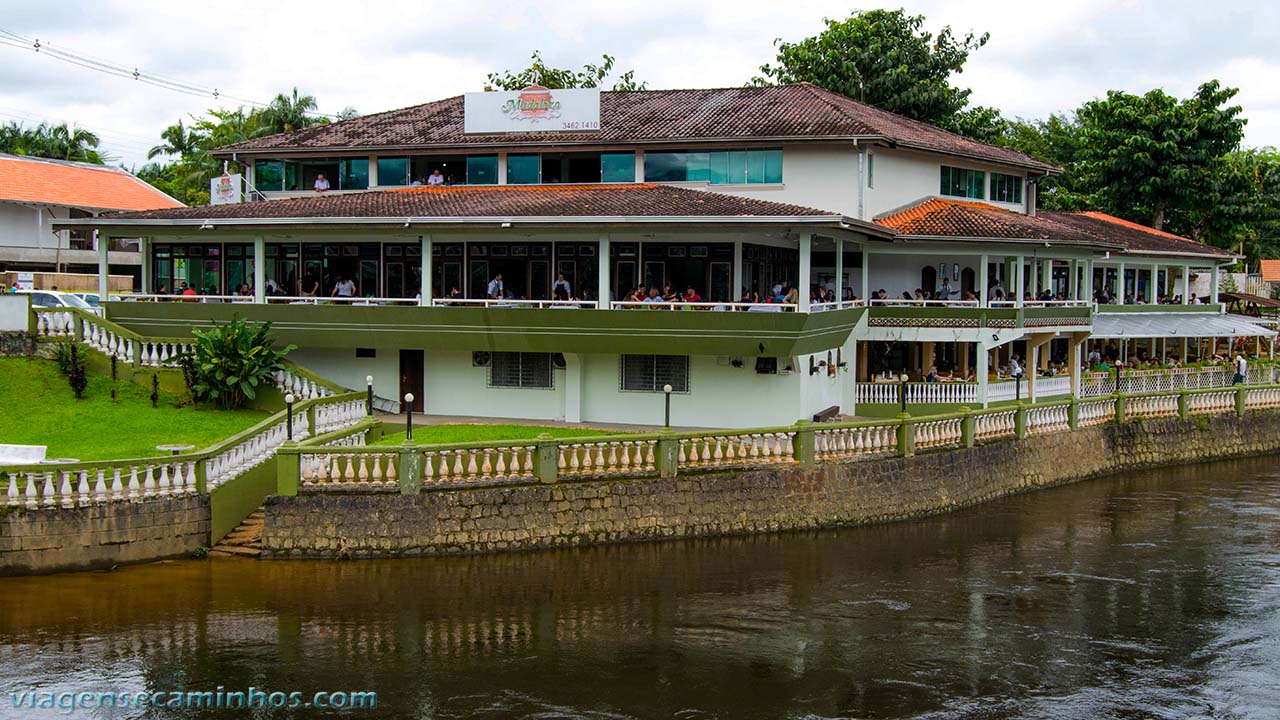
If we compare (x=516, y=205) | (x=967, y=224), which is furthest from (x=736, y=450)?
(x=967, y=224)

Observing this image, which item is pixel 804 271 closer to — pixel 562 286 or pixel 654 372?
pixel 654 372

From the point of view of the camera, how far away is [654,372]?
109 feet

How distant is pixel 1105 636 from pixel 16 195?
145 ft

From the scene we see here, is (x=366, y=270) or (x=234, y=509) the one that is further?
(x=366, y=270)

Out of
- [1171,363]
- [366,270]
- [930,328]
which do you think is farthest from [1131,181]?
[366,270]

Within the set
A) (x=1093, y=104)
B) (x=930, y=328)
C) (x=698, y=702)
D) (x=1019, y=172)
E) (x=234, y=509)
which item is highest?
(x=1093, y=104)

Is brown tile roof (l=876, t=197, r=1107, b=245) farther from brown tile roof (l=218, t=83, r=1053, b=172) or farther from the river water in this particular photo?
the river water

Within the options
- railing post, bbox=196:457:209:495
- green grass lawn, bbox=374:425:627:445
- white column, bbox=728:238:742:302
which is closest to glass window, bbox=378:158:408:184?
green grass lawn, bbox=374:425:627:445

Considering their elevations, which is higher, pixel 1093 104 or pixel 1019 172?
pixel 1093 104

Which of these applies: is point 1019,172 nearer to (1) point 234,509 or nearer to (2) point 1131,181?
(2) point 1131,181

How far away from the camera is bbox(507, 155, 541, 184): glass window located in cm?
3891

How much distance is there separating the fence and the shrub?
4930 mm

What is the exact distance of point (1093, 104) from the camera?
64.2 metres

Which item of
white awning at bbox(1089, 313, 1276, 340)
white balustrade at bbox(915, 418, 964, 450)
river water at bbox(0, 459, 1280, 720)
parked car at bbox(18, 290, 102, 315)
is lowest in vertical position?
river water at bbox(0, 459, 1280, 720)
